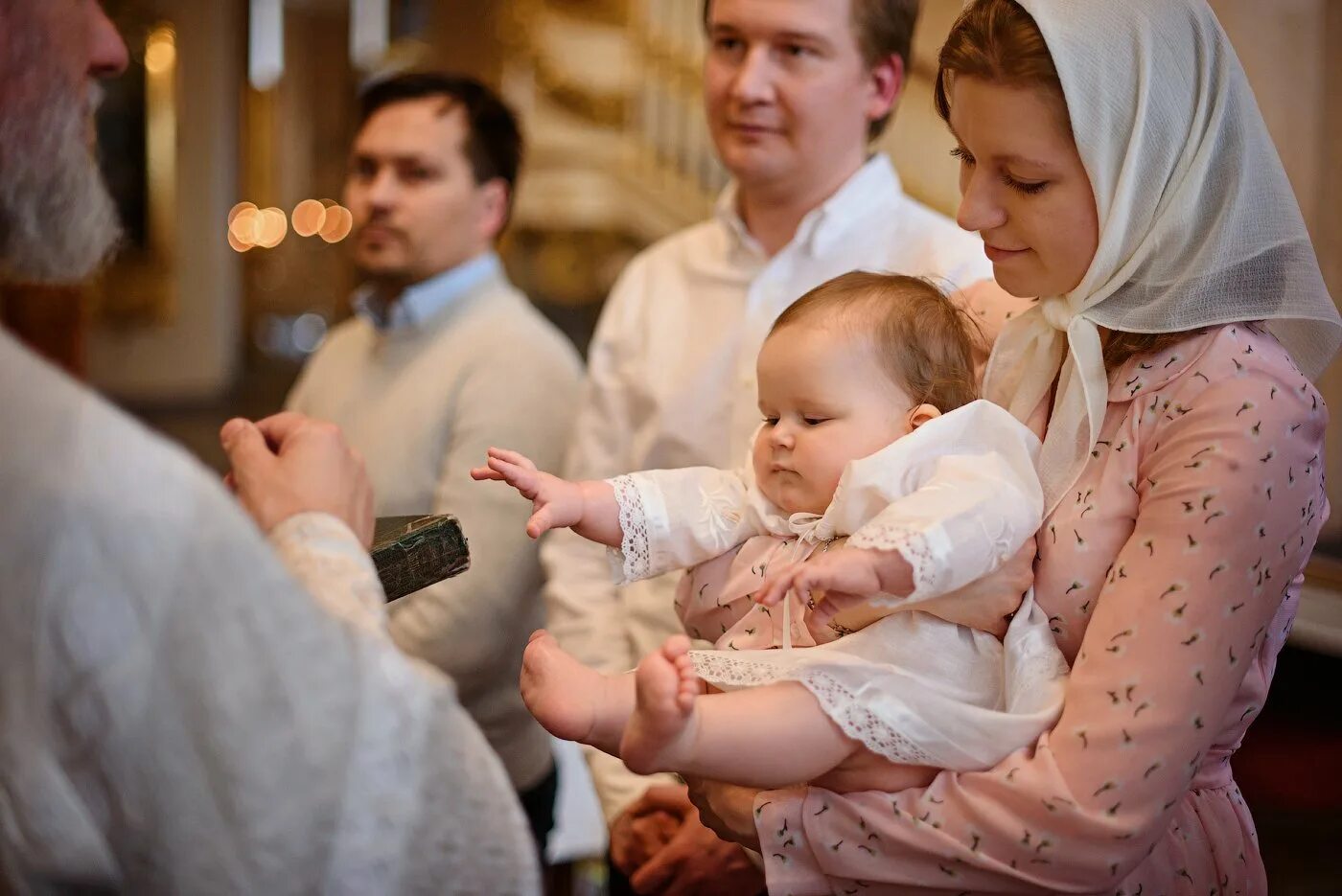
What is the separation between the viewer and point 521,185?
564cm

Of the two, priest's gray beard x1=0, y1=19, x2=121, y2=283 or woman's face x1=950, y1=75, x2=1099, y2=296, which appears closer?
priest's gray beard x1=0, y1=19, x2=121, y2=283

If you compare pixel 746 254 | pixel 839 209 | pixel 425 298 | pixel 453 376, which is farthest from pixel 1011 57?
pixel 425 298

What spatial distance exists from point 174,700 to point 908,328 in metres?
0.91

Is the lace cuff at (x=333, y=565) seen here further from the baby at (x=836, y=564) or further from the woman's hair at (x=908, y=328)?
the woman's hair at (x=908, y=328)

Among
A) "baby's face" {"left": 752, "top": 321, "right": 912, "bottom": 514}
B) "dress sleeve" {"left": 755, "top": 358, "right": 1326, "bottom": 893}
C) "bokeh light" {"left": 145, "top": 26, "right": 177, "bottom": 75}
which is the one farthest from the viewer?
"bokeh light" {"left": 145, "top": 26, "right": 177, "bottom": 75}

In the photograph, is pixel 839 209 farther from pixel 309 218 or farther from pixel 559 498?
pixel 309 218

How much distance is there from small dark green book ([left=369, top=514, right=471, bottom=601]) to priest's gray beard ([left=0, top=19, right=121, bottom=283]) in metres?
0.43

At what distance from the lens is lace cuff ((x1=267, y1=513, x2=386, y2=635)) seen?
3.80 ft

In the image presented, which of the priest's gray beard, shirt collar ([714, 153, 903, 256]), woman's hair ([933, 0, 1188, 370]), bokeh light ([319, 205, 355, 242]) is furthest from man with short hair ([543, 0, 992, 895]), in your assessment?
bokeh light ([319, 205, 355, 242])

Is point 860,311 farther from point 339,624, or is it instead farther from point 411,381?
point 411,381

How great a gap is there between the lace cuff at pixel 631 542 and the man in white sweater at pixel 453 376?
22.5 inches

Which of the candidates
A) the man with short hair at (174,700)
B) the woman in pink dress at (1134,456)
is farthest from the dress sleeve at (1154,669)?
the man with short hair at (174,700)

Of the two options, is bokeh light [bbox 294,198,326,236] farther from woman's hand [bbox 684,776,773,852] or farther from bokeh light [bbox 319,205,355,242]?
woman's hand [bbox 684,776,773,852]

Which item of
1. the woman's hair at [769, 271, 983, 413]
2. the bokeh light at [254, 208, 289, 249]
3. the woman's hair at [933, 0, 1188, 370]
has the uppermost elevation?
the woman's hair at [933, 0, 1188, 370]
